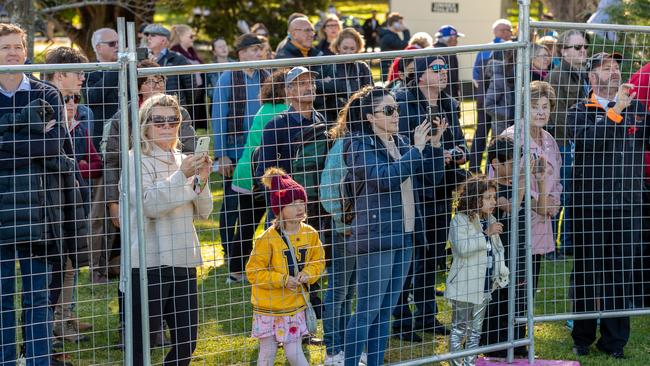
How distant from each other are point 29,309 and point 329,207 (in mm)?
1888

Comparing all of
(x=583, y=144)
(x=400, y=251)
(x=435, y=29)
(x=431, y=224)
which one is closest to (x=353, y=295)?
(x=400, y=251)

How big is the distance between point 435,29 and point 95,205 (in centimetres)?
1415

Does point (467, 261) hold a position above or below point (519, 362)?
above

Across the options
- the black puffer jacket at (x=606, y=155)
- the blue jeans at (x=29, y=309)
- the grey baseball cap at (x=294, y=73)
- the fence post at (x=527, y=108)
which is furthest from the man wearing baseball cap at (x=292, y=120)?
the black puffer jacket at (x=606, y=155)

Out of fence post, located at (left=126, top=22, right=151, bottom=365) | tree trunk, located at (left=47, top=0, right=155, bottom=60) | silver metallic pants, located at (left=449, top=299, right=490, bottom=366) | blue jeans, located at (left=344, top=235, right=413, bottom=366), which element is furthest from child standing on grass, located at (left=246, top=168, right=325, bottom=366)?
tree trunk, located at (left=47, top=0, right=155, bottom=60)

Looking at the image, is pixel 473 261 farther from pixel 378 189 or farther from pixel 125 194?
pixel 125 194

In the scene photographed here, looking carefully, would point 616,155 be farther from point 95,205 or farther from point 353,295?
point 95,205

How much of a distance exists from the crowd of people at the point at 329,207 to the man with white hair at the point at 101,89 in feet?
0.08

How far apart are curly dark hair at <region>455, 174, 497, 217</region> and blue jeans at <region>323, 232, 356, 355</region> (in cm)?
79

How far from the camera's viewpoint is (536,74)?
396 inches

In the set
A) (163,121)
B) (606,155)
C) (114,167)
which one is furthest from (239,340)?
(606,155)

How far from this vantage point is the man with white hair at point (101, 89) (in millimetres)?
7406

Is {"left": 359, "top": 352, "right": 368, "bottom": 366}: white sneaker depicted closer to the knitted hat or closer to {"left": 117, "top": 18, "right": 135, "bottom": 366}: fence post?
the knitted hat

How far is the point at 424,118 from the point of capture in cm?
702
